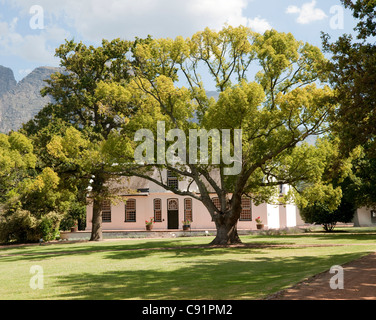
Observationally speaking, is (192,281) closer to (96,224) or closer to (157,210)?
(96,224)

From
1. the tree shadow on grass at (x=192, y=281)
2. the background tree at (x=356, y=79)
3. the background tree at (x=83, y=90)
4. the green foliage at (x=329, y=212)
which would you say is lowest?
the tree shadow on grass at (x=192, y=281)

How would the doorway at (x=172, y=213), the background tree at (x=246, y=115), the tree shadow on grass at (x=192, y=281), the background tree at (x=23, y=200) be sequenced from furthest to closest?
the doorway at (x=172, y=213)
the background tree at (x=23, y=200)
the background tree at (x=246, y=115)
the tree shadow on grass at (x=192, y=281)

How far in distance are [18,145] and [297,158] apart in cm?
2267

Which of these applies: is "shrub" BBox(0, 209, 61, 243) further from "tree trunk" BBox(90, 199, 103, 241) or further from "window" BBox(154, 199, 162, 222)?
"window" BBox(154, 199, 162, 222)

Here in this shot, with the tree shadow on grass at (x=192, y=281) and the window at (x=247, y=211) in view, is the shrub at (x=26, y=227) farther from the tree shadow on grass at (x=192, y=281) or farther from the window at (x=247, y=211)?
the tree shadow on grass at (x=192, y=281)

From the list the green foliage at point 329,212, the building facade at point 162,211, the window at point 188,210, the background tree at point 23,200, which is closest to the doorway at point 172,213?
the building facade at point 162,211

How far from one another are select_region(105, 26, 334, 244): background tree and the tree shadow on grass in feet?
31.3

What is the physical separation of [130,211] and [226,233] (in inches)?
839

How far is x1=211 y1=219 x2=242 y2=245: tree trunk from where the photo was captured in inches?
993

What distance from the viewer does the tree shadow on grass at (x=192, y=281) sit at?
9.16m

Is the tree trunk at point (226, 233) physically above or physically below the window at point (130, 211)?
below

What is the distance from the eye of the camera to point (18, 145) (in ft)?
111

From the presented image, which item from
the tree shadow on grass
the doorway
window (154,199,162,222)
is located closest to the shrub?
window (154,199,162,222)

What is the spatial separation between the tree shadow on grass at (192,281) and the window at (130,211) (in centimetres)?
3000
